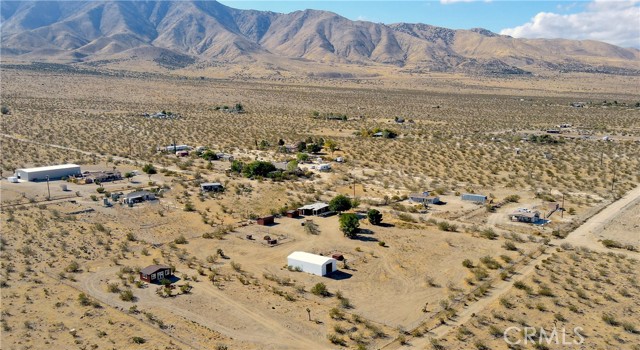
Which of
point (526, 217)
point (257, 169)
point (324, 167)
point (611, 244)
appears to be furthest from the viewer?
point (324, 167)

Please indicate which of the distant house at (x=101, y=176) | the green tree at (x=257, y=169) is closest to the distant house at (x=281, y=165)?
the green tree at (x=257, y=169)

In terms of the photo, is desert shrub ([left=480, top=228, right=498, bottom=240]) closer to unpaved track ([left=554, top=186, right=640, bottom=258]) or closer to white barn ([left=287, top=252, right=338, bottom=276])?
unpaved track ([left=554, top=186, right=640, bottom=258])

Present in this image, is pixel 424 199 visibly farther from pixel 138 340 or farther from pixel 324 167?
pixel 138 340

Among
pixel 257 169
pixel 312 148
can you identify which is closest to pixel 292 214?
pixel 257 169

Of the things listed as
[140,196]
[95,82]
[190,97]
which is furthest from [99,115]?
[95,82]

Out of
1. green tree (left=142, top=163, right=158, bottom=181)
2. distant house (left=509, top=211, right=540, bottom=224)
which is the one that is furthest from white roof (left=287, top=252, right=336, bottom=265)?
green tree (left=142, top=163, right=158, bottom=181)

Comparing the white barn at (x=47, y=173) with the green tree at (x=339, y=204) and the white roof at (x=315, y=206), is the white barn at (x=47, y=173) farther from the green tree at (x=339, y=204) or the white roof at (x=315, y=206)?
the green tree at (x=339, y=204)
